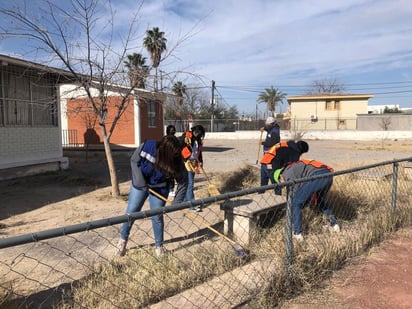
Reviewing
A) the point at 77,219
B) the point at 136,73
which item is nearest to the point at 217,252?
the point at 77,219

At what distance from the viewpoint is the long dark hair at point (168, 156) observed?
12.5 feet

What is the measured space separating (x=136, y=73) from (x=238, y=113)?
174ft

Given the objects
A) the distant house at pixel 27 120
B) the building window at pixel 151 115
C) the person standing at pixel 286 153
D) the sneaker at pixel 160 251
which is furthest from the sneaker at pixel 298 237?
the building window at pixel 151 115

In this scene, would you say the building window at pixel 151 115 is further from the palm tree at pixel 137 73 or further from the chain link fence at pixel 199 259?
the chain link fence at pixel 199 259

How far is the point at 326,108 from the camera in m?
45.9

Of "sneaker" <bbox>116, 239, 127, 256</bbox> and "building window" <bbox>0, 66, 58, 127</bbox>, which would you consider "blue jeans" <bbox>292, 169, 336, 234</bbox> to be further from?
"building window" <bbox>0, 66, 58, 127</bbox>

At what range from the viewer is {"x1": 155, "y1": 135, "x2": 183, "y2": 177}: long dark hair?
12.5 ft

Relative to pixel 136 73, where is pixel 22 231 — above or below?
below

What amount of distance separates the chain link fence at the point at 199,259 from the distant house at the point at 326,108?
128 feet

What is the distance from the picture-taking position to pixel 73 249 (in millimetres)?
4516

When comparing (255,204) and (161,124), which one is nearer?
(255,204)

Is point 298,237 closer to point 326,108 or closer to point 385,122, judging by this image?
point 385,122

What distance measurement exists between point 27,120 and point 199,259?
8947 millimetres

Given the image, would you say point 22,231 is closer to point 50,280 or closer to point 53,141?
point 50,280
